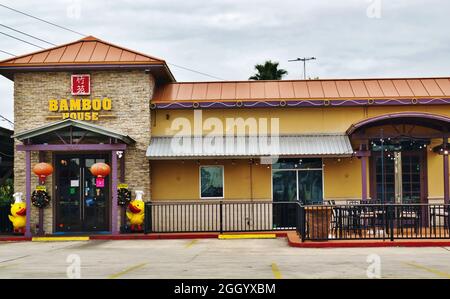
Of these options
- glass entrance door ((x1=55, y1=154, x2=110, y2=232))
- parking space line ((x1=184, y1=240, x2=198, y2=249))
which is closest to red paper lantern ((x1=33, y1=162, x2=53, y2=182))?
glass entrance door ((x1=55, y1=154, x2=110, y2=232))

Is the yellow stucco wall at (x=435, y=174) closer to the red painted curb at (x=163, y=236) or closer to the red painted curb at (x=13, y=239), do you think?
the red painted curb at (x=163, y=236)

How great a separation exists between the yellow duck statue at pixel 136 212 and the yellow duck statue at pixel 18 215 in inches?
135

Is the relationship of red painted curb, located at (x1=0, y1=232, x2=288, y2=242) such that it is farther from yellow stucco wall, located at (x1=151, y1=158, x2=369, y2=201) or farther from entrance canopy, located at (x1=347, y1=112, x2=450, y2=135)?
entrance canopy, located at (x1=347, y1=112, x2=450, y2=135)

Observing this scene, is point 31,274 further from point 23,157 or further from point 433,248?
point 23,157

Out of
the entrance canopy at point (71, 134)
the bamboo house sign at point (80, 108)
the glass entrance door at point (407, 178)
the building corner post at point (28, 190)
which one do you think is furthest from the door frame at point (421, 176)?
the building corner post at point (28, 190)

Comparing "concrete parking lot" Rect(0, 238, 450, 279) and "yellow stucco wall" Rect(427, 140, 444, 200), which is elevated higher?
"yellow stucco wall" Rect(427, 140, 444, 200)

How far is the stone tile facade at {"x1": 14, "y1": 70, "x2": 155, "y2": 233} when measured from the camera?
2170 cm

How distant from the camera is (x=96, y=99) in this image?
859 inches

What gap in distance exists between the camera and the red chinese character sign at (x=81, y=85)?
71.5ft

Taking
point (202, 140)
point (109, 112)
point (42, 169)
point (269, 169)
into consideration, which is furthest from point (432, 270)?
point (109, 112)

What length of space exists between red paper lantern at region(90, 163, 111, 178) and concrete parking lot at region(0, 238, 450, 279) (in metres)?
2.64

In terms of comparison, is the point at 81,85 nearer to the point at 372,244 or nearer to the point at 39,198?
the point at 39,198

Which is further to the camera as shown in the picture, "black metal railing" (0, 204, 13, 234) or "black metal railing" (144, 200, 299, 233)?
"black metal railing" (0, 204, 13, 234)
